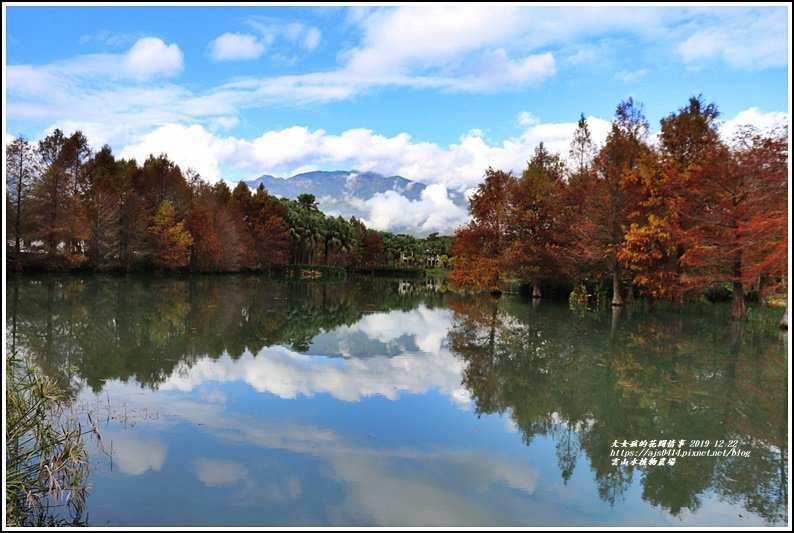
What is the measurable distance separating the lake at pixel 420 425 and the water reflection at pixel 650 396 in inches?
1.5

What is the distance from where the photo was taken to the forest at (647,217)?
17.6m

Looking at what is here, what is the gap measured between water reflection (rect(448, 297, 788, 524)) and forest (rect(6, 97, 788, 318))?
3780 millimetres

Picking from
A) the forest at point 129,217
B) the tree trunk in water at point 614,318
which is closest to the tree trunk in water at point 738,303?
the tree trunk in water at point 614,318

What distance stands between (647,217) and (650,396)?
53.2 ft

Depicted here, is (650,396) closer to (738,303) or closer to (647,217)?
(738,303)

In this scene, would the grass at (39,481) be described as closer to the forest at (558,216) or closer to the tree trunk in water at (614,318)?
the tree trunk in water at (614,318)

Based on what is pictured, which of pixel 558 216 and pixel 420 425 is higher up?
pixel 558 216

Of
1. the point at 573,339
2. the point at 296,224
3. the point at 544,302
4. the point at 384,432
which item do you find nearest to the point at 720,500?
the point at 384,432

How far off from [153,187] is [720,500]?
4852 cm

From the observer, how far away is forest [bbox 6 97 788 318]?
18953 millimetres

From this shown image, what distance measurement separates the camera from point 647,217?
915 inches

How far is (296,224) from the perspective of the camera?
64.8 meters

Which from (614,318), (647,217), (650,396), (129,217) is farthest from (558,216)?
(129,217)

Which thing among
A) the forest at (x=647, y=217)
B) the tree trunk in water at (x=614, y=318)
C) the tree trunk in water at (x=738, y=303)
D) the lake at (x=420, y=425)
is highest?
the forest at (x=647, y=217)
